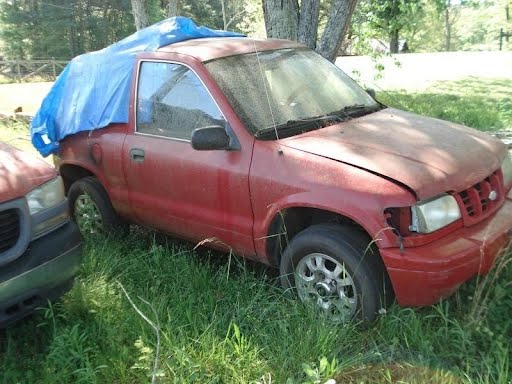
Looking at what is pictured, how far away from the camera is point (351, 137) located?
3.57 metres

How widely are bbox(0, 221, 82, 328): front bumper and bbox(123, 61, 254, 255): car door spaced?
89cm

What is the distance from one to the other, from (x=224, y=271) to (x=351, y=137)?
1.35 meters

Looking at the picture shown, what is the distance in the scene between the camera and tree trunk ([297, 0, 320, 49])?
679 centimetres

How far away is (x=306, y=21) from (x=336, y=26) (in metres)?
0.40

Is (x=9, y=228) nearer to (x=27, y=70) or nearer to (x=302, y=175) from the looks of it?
(x=302, y=175)

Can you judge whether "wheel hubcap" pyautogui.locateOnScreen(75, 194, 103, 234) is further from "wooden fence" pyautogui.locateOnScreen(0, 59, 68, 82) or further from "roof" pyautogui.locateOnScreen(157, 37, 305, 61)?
"wooden fence" pyautogui.locateOnScreen(0, 59, 68, 82)

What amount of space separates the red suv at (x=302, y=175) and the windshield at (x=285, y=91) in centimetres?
1

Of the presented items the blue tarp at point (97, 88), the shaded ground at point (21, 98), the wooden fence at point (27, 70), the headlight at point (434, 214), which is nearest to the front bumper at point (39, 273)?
the blue tarp at point (97, 88)

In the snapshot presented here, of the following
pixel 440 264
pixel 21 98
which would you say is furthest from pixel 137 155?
pixel 21 98

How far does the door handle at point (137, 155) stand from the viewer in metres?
4.23

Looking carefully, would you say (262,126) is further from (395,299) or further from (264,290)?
(395,299)

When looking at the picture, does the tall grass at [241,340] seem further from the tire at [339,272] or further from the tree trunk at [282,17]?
the tree trunk at [282,17]

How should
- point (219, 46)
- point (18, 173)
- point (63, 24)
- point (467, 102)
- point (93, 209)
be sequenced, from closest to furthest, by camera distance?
point (18, 173)
point (219, 46)
point (93, 209)
point (467, 102)
point (63, 24)

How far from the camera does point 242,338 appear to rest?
2.99 metres
